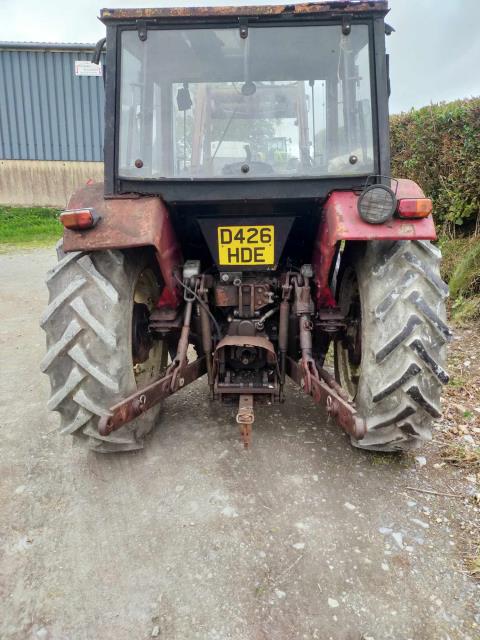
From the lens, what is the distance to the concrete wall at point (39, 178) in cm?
1476

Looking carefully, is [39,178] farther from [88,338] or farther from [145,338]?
[88,338]

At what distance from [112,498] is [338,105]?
248 centimetres

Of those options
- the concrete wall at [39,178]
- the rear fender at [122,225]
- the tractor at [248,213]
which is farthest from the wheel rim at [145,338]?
the concrete wall at [39,178]

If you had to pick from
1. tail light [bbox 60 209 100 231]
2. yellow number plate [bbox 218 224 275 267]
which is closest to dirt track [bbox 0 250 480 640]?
yellow number plate [bbox 218 224 275 267]

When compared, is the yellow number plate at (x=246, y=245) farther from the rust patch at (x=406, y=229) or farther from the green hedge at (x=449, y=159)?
the green hedge at (x=449, y=159)

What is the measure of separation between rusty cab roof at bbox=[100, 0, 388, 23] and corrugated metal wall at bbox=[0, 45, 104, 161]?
12.9m

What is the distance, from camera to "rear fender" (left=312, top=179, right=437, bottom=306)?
2459 mm

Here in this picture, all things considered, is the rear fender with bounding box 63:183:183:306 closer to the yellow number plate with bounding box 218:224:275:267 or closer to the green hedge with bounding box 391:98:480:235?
the yellow number plate with bounding box 218:224:275:267

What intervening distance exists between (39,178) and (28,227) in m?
2.54

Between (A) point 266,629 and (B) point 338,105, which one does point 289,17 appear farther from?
(A) point 266,629

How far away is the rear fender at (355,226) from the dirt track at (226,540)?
1238mm

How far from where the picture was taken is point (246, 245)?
9.62 ft

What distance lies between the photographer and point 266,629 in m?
1.86

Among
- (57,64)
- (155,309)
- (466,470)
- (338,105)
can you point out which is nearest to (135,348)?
(155,309)
